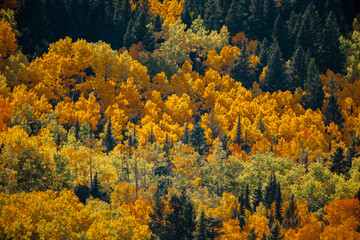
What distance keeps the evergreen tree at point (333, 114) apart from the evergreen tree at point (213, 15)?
5870cm

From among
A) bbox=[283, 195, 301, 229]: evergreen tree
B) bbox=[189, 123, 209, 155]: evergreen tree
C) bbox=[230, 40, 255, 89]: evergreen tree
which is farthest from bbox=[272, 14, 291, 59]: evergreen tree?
bbox=[283, 195, 301, 229]: evergreen tree

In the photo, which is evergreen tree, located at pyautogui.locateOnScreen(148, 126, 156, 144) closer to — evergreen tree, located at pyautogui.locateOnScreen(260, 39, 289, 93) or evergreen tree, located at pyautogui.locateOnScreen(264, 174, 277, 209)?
evergreen tree, located at pyautogui.locateOnScreen(264, 174, 277, 209)

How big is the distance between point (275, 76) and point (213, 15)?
138ft

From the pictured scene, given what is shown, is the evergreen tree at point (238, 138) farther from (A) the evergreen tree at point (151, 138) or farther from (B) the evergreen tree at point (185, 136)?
(A) the evergreen tree at point (151, 138)

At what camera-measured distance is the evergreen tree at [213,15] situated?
644 feet

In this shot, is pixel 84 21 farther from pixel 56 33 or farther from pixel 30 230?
pixel 30 230

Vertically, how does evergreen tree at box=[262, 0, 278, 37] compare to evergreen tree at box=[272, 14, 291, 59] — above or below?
above

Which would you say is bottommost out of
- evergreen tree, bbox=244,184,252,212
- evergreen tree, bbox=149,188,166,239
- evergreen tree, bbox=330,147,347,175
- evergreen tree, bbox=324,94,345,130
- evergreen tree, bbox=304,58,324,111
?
evergreen tree, bbox=149,188,166,239

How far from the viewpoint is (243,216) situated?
89875 millimetres

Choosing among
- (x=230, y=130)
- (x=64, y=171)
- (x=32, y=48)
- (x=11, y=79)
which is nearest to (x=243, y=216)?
(x=64, y=171)

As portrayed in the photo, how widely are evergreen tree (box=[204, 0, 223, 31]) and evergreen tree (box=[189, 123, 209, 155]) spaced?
76.8 meters

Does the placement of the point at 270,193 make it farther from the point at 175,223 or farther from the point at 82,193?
the point at 82,193

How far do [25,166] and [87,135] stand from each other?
34.7 meters

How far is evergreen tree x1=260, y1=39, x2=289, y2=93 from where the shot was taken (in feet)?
541
